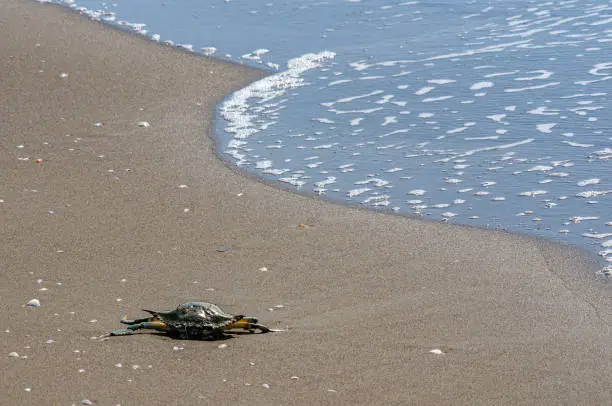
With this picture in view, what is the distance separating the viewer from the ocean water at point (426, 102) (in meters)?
9.27

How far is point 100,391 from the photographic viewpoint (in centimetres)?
556

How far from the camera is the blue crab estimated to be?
20.3ft

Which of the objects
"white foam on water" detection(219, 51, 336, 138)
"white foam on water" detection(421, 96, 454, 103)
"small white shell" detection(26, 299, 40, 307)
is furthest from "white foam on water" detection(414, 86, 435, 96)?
"small white shell" detection(26, 299, 40, 307)

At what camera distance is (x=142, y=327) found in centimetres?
630

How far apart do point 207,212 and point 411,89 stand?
4.91 metres

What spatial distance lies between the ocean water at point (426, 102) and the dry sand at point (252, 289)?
594 millimetres

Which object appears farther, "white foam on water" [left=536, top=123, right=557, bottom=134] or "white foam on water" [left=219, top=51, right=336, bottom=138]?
"white foam on water" [left=219, top=51, right=336, bottom=138]

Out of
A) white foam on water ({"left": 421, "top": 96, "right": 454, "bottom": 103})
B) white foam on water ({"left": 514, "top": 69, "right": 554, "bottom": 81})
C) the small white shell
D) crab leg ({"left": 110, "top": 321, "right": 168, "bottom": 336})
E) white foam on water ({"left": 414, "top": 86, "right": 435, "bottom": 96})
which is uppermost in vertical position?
white foam on water ({"left": 514, "top": 69, "right": 554, "bottom": 81})

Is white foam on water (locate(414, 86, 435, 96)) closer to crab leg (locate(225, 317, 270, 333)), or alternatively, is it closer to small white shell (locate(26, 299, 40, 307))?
crab leg (locate(225, 317, 270, 333))

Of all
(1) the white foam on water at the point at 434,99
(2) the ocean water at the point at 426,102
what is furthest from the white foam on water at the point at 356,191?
(1) the white foam on water at the point at 434,99

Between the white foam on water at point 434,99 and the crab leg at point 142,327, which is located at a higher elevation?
the white foam on water at point 434,99

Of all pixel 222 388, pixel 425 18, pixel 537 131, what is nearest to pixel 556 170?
pixel 537 131

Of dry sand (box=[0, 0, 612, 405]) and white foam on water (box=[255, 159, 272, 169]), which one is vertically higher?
white foam on water (box=[255, 159, 272, 169])

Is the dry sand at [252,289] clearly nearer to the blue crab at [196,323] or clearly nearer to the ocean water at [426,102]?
the blue crab at [196,323]
